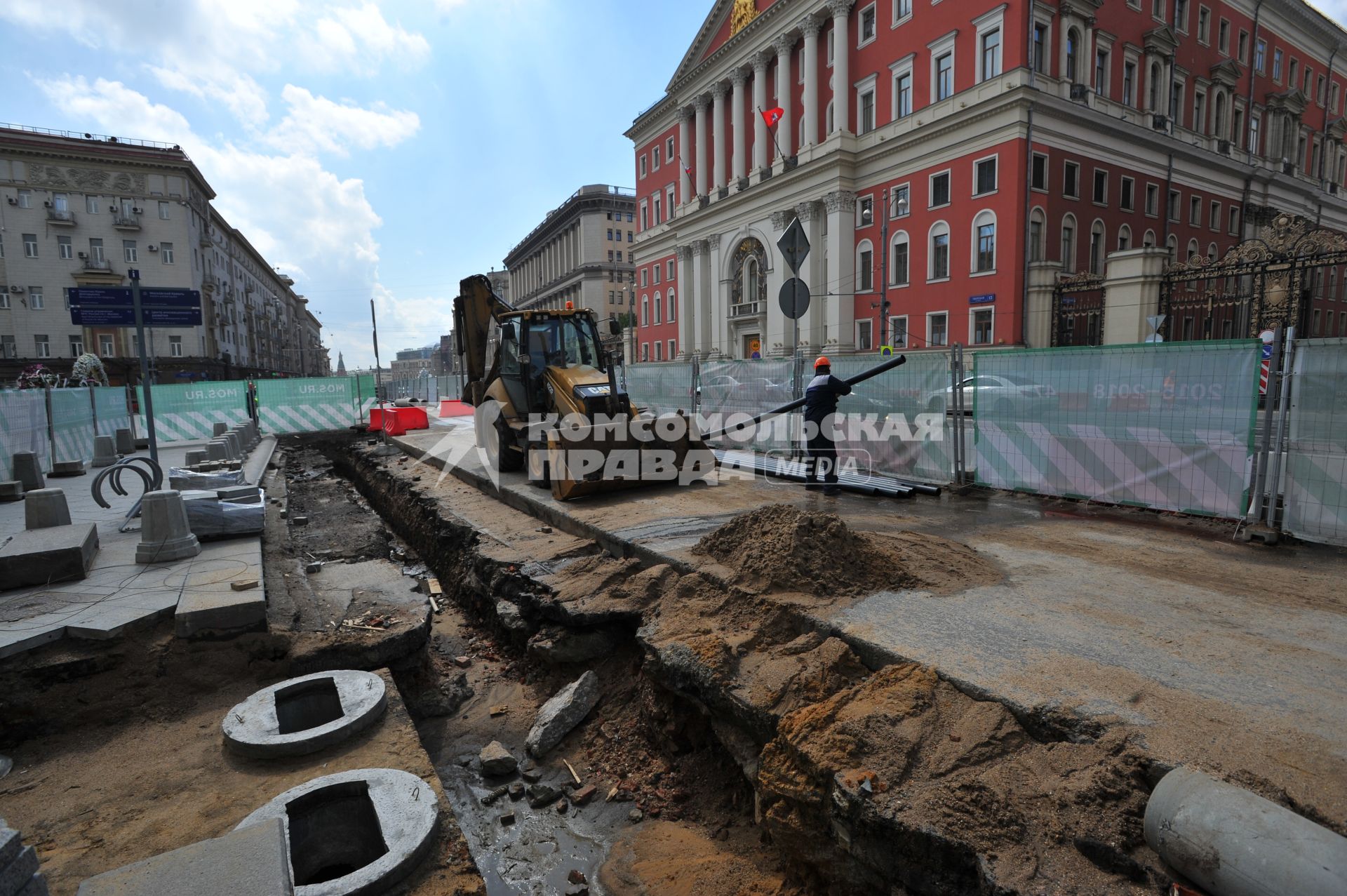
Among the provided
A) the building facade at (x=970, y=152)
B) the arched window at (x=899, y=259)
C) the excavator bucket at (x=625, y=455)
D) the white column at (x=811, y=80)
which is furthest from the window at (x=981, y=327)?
the excavator bucket at (x=625, y=455)

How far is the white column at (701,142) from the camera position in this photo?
137 ft

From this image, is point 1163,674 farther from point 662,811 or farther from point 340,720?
point 340,720

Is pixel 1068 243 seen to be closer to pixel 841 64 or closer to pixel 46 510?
pixel 841 64

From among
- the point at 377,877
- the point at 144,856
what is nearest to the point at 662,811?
the point at 377,877

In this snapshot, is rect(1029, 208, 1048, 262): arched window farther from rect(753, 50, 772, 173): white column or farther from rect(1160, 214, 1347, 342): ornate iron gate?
rect(753, 50, 772, 173): white column

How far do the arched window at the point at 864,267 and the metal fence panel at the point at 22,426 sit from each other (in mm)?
29391

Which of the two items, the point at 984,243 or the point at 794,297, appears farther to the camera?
the point at 984,243

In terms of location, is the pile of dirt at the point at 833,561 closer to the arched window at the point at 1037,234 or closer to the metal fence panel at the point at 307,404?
the metal fence panel at the point at 307,404

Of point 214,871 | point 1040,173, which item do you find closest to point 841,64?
point 1040,173

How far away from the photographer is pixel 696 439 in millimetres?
9367

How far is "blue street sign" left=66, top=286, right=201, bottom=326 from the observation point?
724cm

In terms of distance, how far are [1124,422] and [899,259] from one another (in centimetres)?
2474

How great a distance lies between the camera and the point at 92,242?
45031 millimetres

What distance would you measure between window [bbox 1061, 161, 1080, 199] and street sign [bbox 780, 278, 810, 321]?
2399 cm
